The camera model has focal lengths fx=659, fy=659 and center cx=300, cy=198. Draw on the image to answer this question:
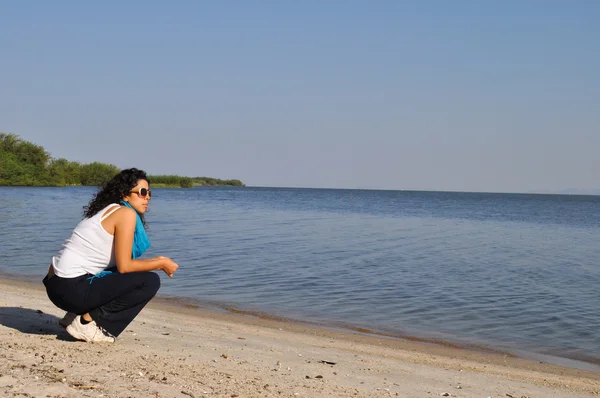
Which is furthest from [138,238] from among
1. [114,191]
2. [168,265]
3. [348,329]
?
[348,329]

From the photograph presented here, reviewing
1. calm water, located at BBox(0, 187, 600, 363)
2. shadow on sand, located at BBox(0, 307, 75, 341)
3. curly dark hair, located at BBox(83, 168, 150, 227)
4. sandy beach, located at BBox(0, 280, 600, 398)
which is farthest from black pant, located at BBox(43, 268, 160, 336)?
calm water, located at BBox(0, 187, 600, 363)

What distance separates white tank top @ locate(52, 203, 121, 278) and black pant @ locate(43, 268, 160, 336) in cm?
8

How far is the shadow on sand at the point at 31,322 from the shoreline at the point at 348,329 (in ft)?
9.25

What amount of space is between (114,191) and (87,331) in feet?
4.07

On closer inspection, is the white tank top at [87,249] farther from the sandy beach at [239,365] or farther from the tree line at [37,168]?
the tree line at [37,168]

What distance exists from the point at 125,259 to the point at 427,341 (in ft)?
15.9

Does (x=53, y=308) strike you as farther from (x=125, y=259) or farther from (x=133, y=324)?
(x=125, y=259)

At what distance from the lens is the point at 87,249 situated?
18.2 feet

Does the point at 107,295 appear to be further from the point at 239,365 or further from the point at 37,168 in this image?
the point at 37,168

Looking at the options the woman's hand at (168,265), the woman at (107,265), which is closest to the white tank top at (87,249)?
the woman at (107,265)

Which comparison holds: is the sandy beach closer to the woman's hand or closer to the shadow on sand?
the shadow on sand

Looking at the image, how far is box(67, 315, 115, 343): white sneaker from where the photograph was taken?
5719mm

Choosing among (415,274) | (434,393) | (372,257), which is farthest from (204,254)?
(434,393)

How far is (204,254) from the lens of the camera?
17.1m
